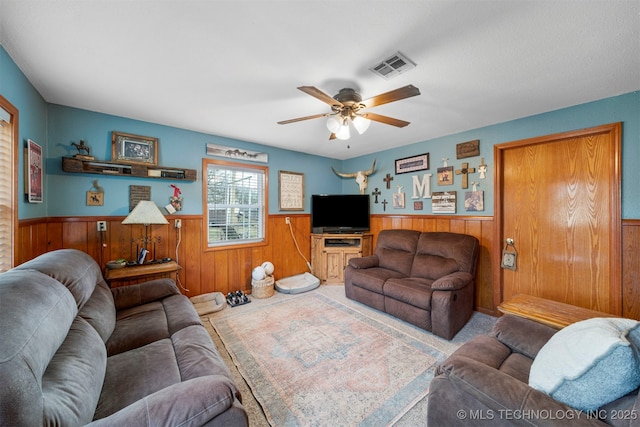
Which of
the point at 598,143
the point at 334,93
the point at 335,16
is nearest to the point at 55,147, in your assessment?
the point at 334,93

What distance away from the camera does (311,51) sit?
5.26 feet

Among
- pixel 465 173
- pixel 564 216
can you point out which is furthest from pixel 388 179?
pixel 564 216

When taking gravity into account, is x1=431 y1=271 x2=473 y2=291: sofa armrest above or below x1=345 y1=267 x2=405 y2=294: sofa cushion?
above

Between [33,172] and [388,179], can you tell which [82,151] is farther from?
[388,179]

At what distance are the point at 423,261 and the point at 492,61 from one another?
224 cm

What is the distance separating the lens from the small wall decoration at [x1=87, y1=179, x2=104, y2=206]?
8.57 ft

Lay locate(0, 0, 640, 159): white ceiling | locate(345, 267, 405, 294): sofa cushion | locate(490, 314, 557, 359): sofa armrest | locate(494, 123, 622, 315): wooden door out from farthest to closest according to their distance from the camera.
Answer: locate(345, 267, 405, 294): sofa cushion, locate(494, 123, 622, 315): wooden door, locate(490, 314, 557, 359): sofa armrest, locate(0, 0, 640, 159): white ceiling

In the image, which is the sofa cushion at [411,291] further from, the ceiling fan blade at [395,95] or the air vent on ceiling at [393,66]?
the air vent on ceiling at [393,66]

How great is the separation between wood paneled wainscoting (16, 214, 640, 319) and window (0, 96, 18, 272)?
108mm

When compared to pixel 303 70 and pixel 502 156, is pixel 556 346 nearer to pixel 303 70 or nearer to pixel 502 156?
pixel 303 70

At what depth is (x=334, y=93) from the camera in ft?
7.07

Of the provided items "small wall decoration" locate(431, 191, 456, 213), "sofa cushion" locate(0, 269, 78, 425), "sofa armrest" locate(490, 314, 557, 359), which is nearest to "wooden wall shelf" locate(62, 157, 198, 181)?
"sofa cushion" locate(0, 269, 78, 425)

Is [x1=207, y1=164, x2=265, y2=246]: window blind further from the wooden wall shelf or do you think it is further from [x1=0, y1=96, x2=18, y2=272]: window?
[x1=0, y1=96, x2=18, y2=272]: window

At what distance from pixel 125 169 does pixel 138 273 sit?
3.94ft
